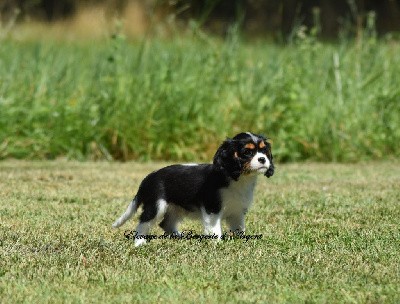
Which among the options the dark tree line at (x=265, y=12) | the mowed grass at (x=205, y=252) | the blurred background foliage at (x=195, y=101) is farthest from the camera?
the dark tree line at (x=265, y=12)

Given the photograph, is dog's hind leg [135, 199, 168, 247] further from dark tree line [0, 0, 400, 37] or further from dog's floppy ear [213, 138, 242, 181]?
dark tree line [0, 0, 400, 37]

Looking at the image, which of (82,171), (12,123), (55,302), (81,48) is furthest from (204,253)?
(81,48)

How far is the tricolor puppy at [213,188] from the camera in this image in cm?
581

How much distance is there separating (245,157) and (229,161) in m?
0.11

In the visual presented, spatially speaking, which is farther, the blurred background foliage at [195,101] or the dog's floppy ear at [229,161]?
the blurred background foliage at [195,101]

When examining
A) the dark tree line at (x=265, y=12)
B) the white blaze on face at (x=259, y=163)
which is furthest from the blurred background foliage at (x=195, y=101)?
the dark tree line at (x=265, y=12)

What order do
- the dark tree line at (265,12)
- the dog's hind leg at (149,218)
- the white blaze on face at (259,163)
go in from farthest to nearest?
the dark tree line at (265,12) < the dog's hind leg at (149,218) < the white blaze on face at (259,163)

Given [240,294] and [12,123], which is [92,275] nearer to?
[240,294]

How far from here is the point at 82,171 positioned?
9.75 metres

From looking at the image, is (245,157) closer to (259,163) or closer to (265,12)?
(259,163)

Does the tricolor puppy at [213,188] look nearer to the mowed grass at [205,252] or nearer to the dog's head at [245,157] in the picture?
the dog's head at [245,157]

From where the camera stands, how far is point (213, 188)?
5891 mm

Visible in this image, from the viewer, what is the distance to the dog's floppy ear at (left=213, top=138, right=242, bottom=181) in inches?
227

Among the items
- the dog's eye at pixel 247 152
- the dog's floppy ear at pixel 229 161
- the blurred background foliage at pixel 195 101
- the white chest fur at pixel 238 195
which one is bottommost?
the blurred background foliage at pixel 195 101
